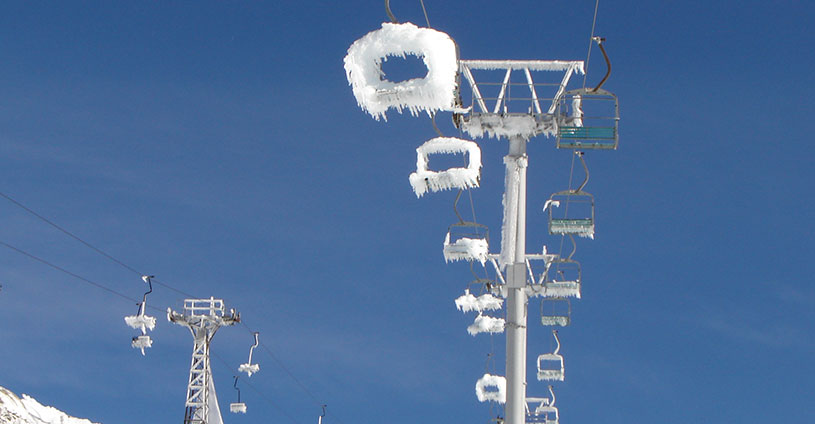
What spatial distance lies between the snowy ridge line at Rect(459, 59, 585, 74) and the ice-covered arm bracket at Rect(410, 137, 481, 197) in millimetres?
4699

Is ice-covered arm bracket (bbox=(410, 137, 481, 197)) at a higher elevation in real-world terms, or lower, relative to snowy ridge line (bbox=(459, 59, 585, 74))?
lower

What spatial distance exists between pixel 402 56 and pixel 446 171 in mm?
5107

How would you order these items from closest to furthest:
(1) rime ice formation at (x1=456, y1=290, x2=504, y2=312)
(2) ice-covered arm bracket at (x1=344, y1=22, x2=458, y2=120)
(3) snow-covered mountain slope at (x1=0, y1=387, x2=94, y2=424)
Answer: (2) ice-covered arm bracket at (x1=344, y1=22, x2=458, y2=120) < (1) rime ice formation at (x1=456, y1=290, x2=504, y2=312) < (3) snow-covered mountain slope at (x1=0, y1=387, x2=94, y2=424)

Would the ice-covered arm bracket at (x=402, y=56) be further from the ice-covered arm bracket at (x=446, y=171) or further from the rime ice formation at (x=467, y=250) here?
the rime ice formation at (x=467, y=250)

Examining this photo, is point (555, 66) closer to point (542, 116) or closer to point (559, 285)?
point (542, 116)

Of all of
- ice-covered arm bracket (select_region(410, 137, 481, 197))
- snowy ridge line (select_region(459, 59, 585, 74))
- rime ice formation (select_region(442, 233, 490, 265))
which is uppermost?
snowy ridge line (select_region(459, 59, 585, 74))

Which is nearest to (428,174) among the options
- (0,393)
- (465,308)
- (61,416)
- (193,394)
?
(465,308)

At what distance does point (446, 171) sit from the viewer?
17.4 m

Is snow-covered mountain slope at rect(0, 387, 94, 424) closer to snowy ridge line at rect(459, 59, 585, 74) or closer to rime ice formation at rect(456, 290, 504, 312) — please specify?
rime ice formation at rect(456, 290, 504, 312)

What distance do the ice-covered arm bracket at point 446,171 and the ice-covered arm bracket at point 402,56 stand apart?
3.98 metres

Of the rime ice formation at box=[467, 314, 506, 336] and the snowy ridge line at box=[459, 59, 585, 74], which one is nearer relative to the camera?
the snowy ridge line at box=[459, 59, 585, 74]

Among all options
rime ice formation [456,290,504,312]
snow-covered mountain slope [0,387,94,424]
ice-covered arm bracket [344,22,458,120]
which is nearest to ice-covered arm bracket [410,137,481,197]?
ice-covered arm bracket [344,22,458,120]

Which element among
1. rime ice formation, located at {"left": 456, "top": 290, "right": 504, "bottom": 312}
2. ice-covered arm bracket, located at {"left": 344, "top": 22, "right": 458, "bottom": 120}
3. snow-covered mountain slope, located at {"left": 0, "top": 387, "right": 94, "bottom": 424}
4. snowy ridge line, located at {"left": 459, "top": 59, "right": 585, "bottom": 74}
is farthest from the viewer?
snow-covered mountain slope, located at {"left": 0, "top": 387, "right": 94, "bottom": 424}

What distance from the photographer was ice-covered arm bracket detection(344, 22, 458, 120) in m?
12.5
